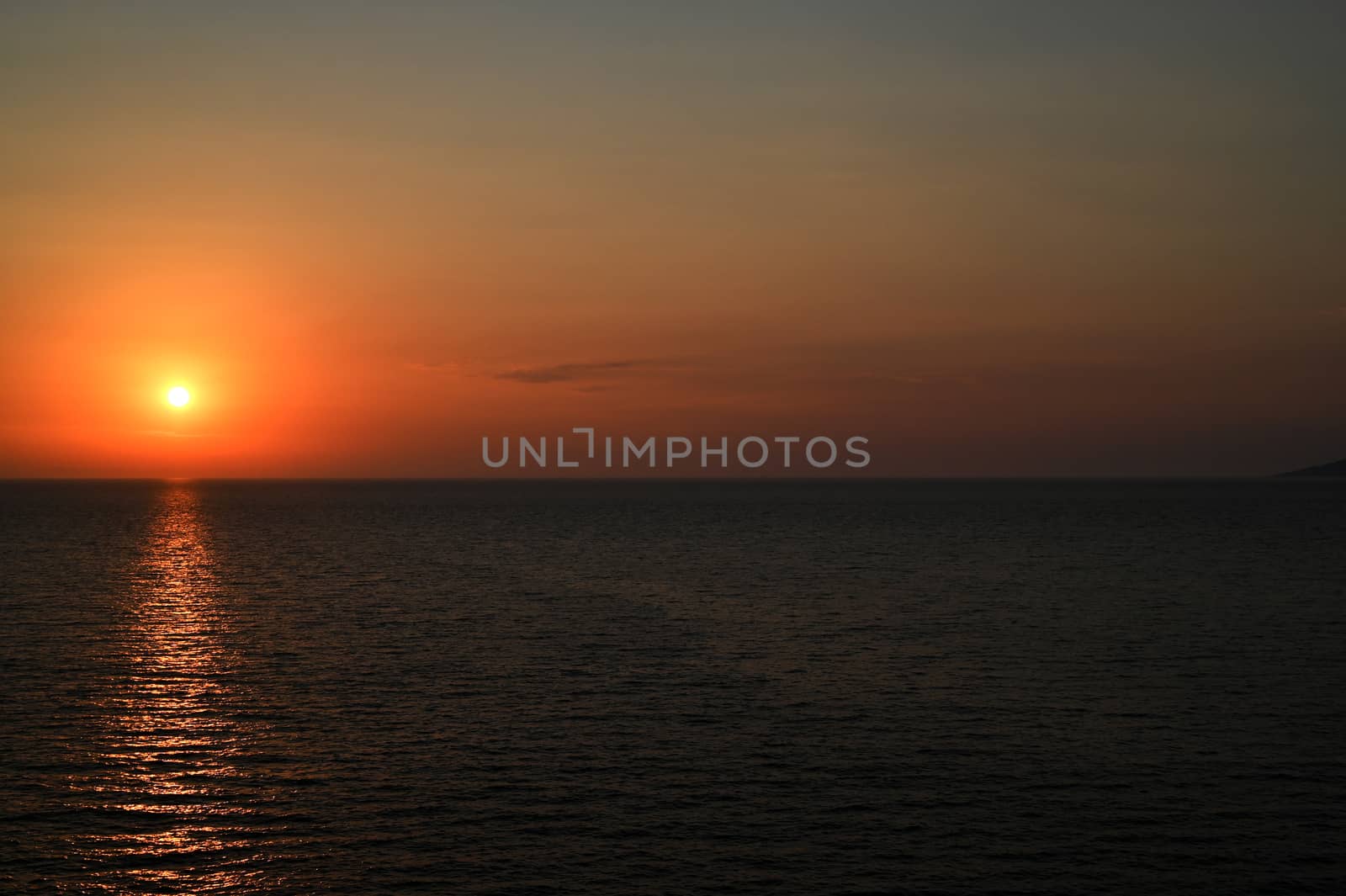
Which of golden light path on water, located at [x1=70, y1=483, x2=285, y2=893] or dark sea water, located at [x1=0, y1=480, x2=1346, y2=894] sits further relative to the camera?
dark sea water, located at [x1=0, y1=480, x2=1346, y2=894]

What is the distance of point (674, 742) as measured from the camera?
145ft

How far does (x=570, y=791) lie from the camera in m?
37.8

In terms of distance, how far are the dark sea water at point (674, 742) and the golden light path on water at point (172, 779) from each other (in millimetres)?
163

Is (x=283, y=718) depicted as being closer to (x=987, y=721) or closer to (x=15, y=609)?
(x=987, y=721)

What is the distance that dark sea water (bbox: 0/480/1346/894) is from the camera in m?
31.6

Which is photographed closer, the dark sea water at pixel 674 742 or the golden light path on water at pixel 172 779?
the golden light path on water at pixel 172 779

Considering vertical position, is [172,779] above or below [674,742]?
above

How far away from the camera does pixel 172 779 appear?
39.2 metres

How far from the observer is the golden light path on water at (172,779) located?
3134 centimetres

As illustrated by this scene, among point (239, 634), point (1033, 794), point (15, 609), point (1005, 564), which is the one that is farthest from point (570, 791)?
point (1005, 564)

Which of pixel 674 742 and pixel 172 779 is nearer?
pixel 172 779

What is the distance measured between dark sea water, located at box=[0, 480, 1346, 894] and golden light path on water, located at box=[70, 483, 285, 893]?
0.54ft

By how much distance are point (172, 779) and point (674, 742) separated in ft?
58.7

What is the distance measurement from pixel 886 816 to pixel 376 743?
19809 millimetres
